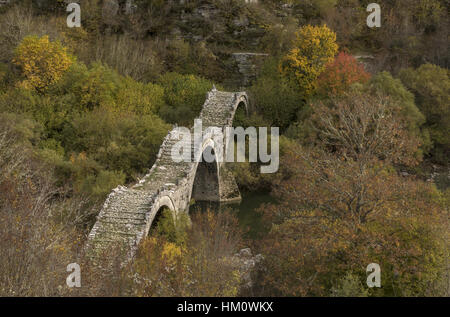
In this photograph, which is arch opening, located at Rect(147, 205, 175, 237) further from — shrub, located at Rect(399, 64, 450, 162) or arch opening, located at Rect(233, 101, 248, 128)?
shrub, located at Rect(399, 64, 450, 162)

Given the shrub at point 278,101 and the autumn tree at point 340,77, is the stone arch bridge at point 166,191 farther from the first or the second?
the autumn tree at point 340,77

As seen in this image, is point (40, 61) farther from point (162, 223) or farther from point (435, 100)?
point (435, 100)

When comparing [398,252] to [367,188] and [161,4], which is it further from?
[161,4]

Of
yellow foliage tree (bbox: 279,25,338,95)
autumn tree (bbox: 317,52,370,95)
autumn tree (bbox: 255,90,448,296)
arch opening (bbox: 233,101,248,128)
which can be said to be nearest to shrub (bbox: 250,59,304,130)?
yellow foliage tree (bbox: 279,25,338,95)

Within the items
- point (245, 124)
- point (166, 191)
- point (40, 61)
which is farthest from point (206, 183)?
point (40, 61)

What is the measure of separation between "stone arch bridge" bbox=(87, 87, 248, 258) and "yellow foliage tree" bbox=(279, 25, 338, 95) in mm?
4525

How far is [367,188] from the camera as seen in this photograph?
2069cm

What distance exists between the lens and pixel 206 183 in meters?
35.3

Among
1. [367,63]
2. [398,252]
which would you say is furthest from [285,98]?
[398,252]

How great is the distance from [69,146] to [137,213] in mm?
11169

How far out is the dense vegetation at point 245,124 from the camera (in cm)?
1903

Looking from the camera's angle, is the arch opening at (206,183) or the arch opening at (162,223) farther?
the arch opening at (206,183)

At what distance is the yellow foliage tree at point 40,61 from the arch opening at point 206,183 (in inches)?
456

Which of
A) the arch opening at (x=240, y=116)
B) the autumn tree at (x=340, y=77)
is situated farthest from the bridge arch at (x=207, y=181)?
the autumn tree at (x=340, y=77)
